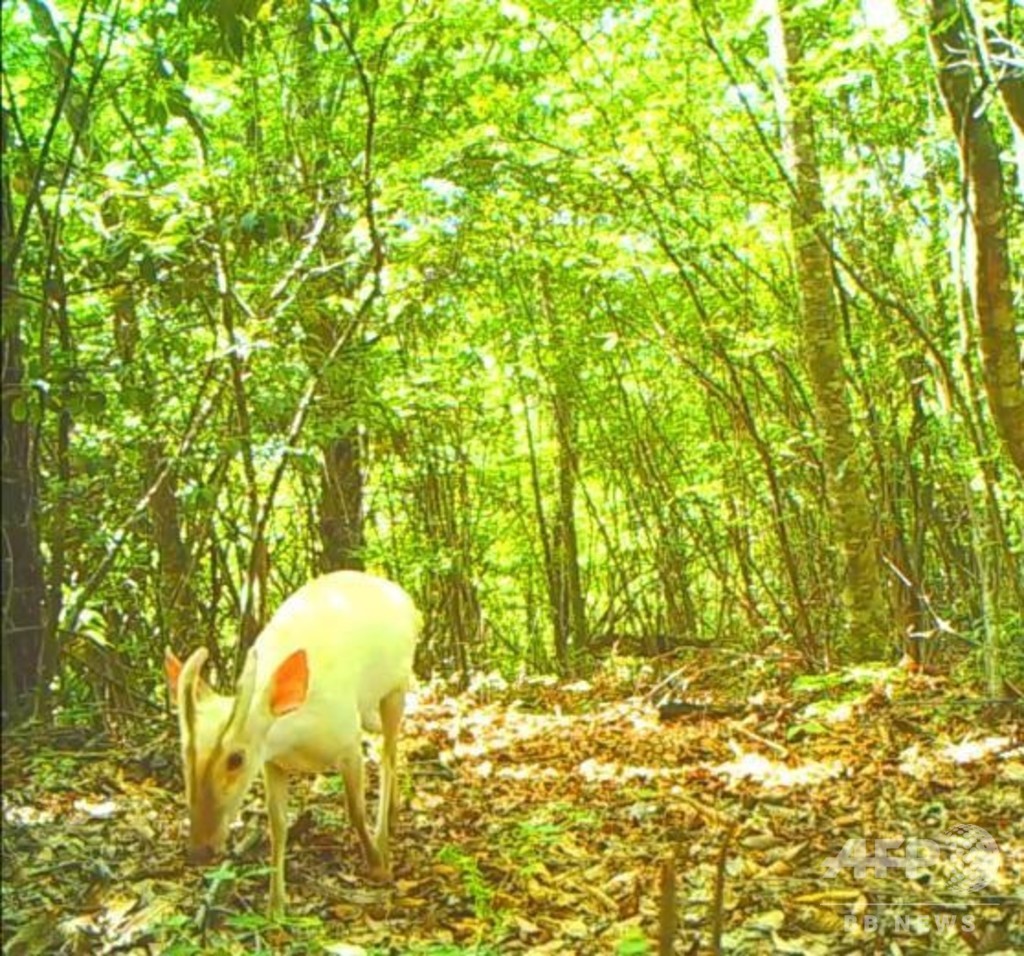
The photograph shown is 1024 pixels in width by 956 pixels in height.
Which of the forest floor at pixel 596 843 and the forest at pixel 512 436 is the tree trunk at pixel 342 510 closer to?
the forest at pixel 512 436

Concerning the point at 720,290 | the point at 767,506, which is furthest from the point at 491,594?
the point at 720,290

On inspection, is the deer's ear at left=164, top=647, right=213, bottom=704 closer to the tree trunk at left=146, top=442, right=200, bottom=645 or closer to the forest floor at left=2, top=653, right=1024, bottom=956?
the forest floor at left=2, top=653, right=1024, bottom=956

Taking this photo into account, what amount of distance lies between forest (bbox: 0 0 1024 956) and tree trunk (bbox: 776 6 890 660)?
0.08 feet

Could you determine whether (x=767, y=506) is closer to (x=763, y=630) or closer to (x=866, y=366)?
(x=763, y=630)

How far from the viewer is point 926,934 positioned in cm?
332

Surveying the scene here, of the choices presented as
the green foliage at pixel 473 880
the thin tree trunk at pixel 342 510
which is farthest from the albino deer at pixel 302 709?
the thin tree trunk at pixel 342 510

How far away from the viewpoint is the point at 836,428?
23.1ft

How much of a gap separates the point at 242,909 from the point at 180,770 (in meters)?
1.61

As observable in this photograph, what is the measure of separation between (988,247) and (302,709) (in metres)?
3.04

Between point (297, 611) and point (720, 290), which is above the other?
point (720, 290)

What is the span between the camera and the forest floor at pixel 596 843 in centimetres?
341

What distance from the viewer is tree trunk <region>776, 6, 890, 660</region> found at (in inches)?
272

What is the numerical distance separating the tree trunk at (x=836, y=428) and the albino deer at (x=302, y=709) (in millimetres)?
3119

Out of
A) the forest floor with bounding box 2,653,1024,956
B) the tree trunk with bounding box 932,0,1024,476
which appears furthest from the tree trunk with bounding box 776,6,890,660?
the tree trunk with bounding box 932,0,1024,476
